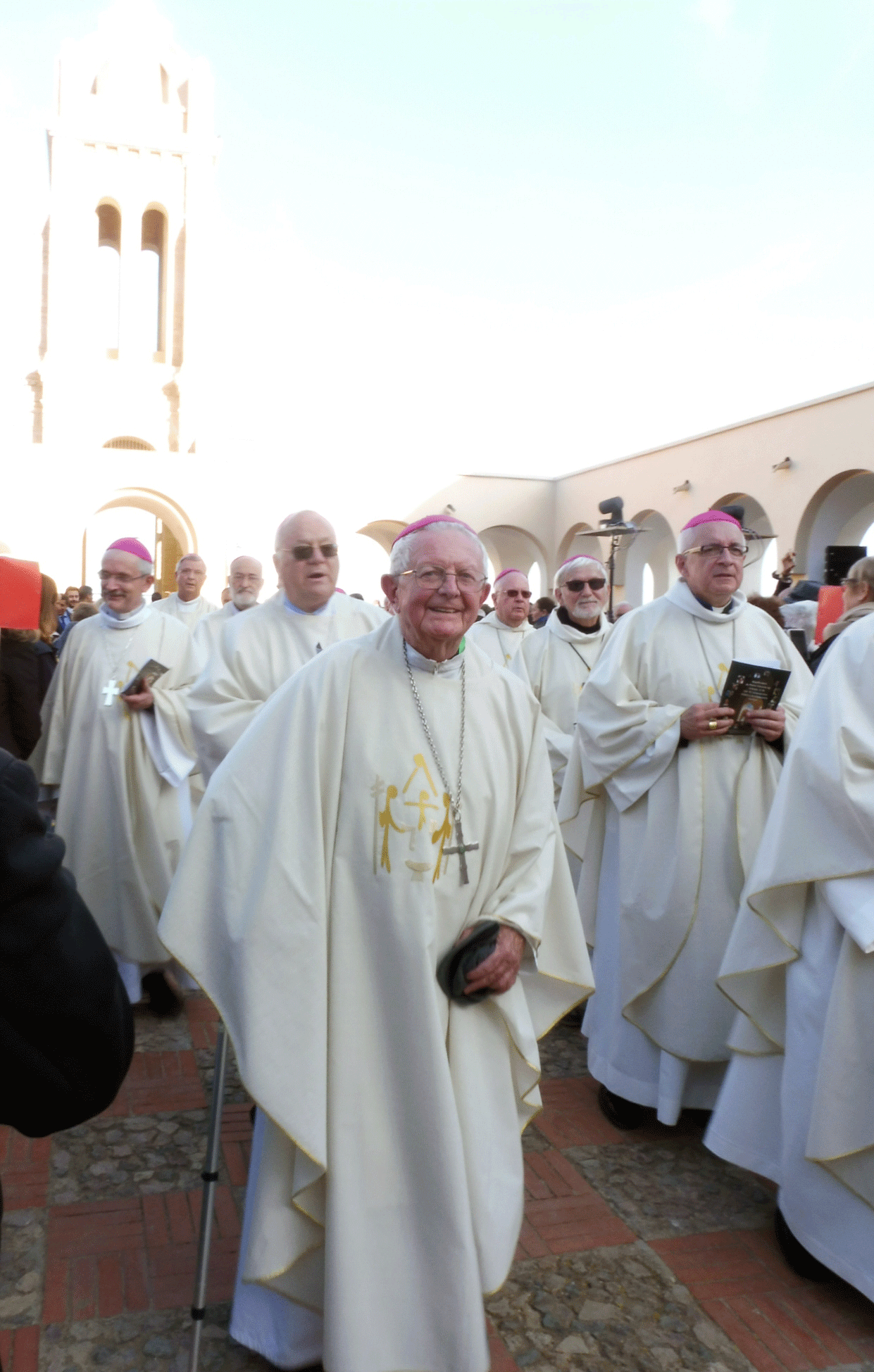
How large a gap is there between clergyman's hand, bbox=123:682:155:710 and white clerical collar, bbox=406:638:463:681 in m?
2.90

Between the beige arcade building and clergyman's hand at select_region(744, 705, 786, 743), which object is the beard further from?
the beige arcade building

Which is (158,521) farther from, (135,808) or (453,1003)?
(453,1003)

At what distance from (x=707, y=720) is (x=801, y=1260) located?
179cm

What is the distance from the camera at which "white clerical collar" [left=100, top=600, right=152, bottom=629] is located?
5.69 m

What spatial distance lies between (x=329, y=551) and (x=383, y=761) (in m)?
1.99

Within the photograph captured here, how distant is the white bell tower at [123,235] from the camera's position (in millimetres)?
27141

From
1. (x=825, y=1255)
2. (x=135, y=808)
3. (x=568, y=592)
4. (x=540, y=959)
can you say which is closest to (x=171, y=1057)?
(x=135, y=808)

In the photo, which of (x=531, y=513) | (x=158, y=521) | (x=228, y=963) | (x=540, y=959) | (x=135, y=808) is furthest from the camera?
(x=158, y=521)

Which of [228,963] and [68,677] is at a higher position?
[68,677]

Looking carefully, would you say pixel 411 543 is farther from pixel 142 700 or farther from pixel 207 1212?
pixel 142 700

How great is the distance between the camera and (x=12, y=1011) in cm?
145

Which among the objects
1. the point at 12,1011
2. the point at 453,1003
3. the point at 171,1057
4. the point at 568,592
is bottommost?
the point at 171,1057

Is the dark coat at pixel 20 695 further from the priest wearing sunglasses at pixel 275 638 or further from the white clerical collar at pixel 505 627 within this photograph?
the white clerical collar at pixel 505 627

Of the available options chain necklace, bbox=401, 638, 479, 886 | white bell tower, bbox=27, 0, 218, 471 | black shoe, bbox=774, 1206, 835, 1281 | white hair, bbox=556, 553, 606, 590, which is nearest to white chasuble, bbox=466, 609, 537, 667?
white hair, bbox=556, 553, 606, 590
